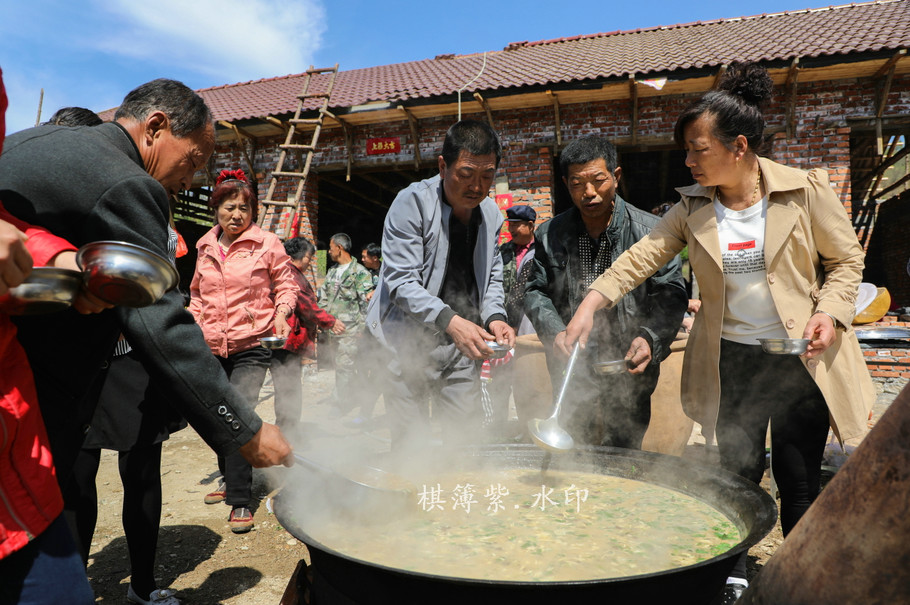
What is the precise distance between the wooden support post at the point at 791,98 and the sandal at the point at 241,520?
9139 mm

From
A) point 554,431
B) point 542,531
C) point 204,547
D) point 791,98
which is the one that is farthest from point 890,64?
point 204,547

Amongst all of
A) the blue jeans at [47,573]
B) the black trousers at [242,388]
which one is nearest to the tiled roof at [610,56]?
the black trousers at [242,388]

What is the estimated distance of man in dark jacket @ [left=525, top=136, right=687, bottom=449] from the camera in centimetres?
313

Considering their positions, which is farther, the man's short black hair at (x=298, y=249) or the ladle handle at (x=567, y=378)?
the man's short black hair at (x=298, y=249)

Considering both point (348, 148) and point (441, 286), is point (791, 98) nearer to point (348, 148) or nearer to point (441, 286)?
point (348, 148)

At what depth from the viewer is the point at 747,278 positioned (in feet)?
8.18

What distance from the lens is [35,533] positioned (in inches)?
47.6

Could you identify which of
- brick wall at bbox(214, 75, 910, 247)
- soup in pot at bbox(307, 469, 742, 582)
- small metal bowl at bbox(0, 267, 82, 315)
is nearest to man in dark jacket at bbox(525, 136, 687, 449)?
soup in pot at bbox(307, 469, 742, 582)

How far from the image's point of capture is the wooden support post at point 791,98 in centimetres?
837

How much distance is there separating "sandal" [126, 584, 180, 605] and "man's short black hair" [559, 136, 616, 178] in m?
3.09

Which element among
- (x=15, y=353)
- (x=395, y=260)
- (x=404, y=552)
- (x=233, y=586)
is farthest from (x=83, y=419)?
(x=233, y=586)

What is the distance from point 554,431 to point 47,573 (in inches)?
77.4

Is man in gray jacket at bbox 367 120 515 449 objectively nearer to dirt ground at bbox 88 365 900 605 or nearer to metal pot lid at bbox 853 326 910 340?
dirt ground at bbox 88 365 900 605

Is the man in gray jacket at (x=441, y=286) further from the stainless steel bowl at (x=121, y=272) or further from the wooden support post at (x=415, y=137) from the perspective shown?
the wooden support post at (x=415, y=137)
